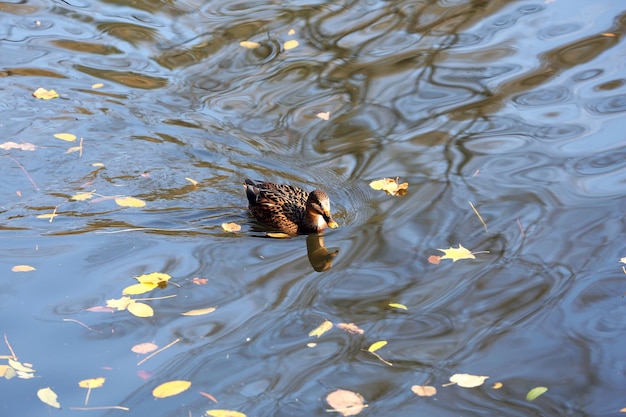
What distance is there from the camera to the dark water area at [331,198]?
5.67 metres

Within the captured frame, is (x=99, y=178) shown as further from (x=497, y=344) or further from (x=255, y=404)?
(x=497, y=344)

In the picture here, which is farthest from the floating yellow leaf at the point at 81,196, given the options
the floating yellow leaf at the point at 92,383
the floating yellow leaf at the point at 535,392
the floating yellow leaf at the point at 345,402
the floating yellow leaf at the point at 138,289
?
the floating yellow leaf at the point at 535,392

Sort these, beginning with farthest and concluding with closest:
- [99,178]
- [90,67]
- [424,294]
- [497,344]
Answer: [90,67]
[99,178]
[424,294]
[497,344]

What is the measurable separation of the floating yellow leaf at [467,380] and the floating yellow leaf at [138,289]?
239cm

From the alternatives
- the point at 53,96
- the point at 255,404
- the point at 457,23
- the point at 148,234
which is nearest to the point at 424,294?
A: the point at 255,404

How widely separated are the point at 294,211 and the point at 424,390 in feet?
8.79

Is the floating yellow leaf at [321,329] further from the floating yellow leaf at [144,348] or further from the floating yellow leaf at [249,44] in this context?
the floating yellow leaf at [249,44]

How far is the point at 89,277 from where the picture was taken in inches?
262

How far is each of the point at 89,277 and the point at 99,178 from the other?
186 cm

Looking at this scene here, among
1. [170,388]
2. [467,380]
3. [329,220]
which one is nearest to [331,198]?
[329,220]

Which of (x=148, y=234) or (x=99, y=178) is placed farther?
(x=99, y=178)

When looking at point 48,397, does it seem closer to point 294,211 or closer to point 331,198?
point 294,211

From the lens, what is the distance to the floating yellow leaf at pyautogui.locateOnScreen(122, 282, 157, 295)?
21.2ft

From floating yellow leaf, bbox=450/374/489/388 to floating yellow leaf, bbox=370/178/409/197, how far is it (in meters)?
2.69
